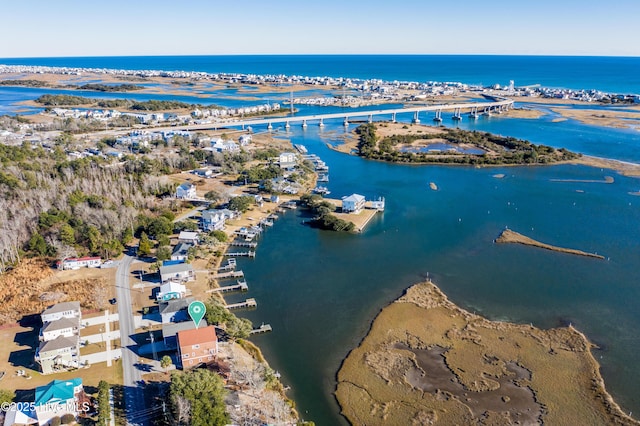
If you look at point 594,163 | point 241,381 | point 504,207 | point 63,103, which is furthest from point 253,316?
point 63,103

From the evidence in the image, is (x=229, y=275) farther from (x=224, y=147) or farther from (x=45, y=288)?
(x=224, y=147)

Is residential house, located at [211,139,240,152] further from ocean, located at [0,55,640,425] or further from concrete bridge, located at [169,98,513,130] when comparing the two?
ocean, located at [0,55,640,425]

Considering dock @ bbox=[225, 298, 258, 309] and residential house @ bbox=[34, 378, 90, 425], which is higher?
residential house @ bbox=[34, 378, 90, 425]

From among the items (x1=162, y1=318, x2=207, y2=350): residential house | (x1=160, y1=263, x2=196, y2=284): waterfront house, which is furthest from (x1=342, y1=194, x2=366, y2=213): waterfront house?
(x1=162, y1=318, x2=207, y2=350): residential house

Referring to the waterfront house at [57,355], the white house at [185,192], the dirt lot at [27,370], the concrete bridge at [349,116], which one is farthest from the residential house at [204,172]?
the waterfront house at [57,355]

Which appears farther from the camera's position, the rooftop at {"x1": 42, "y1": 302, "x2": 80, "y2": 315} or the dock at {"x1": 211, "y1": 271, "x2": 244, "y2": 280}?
the dock at {"x1": 211, "y1": 271, "x2": 244, "y2": 280}

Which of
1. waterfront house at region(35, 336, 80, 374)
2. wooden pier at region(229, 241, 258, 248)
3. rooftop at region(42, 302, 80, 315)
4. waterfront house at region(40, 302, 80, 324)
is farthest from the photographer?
wooden pier at region(229, 241, 258, 248)

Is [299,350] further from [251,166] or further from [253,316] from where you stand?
[251,166]
